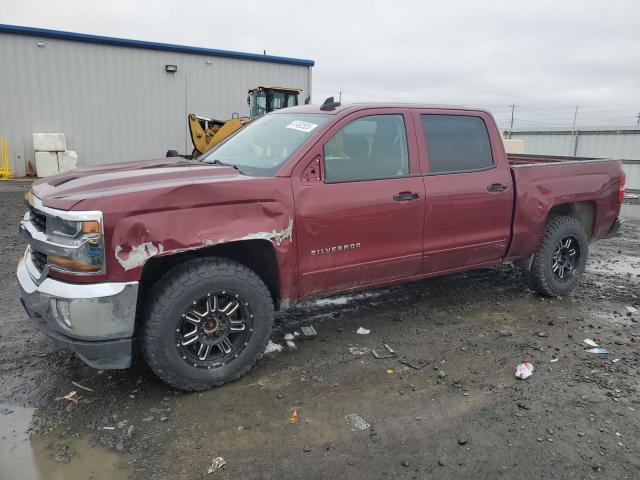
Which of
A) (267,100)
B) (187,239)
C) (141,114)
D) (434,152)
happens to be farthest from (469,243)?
(141,114)

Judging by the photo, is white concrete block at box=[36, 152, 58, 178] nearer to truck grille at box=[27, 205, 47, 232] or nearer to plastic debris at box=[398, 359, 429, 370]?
truck grille at box=[27, 205, 47, 232]

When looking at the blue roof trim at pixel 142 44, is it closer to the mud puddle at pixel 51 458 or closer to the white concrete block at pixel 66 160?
the white concrete block at pixel 66 160

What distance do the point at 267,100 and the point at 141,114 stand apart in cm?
544

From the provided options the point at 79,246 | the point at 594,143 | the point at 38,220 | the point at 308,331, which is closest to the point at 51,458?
the point at 79,246

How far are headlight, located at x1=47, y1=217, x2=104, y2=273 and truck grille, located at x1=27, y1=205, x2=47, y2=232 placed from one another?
0.28m

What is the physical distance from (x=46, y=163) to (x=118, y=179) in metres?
16.0

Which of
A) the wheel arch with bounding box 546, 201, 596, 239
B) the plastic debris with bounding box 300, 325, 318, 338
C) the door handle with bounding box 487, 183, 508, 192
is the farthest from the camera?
the wheel arch with bounding box 546, 201, 596, 239

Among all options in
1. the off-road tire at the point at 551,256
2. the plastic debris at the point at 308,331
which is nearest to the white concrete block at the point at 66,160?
the plastic debris at the point at 308,331

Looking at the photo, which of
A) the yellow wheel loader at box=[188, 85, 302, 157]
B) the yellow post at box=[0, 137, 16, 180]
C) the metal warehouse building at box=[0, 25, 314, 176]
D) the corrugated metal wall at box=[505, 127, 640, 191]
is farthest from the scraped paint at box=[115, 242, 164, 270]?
the corrugated metal wall at box=[505, 127, 640, 191]

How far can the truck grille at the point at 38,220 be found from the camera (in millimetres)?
3116

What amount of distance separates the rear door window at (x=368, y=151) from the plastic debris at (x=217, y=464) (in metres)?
2.02

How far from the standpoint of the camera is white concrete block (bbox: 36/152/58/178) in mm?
16703

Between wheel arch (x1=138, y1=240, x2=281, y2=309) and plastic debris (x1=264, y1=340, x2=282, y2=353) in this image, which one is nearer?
wheel arch (x1=138, y1=240, x2=281, y2=309)

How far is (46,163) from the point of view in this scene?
55.1ft
